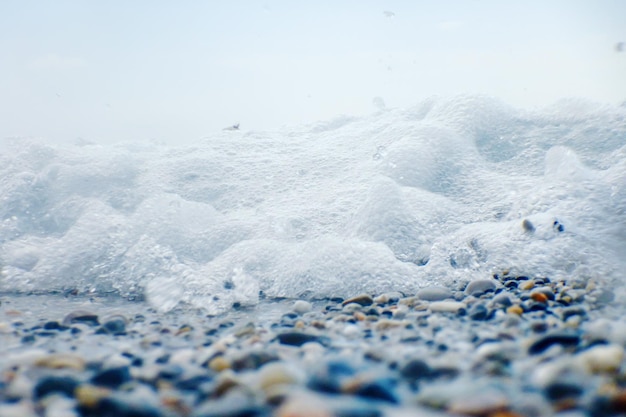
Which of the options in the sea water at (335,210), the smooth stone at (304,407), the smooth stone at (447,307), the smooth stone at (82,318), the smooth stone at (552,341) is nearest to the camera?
the smooth stone at (304,407)

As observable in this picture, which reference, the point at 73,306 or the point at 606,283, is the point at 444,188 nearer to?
the point at 606,283

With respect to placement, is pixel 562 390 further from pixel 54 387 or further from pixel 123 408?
pixel 54 387

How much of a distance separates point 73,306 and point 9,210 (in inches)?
102

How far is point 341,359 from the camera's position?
1.34 m

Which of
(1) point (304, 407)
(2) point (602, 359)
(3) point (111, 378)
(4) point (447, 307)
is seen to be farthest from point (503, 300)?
(3) point (111, 378)

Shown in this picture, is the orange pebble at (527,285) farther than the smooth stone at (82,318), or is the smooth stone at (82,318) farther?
the orange pebble at (527,285)

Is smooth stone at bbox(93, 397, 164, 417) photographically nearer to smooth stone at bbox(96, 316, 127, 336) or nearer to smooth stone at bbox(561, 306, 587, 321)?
smooth stone at bbox(96, 316, 127, 336)

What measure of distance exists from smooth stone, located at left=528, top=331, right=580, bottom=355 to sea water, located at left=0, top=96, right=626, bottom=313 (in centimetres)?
136

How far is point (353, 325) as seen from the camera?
203 centimetres

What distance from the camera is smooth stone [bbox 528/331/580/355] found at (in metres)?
1.43

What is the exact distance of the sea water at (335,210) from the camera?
9.83 ft

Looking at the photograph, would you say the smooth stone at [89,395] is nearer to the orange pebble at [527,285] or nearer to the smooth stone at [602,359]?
the smooth stone at [602,359]

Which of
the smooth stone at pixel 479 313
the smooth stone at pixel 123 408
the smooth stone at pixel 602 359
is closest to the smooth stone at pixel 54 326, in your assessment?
the smooth stone at pixel 123 408

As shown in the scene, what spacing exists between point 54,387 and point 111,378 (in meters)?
0.15
